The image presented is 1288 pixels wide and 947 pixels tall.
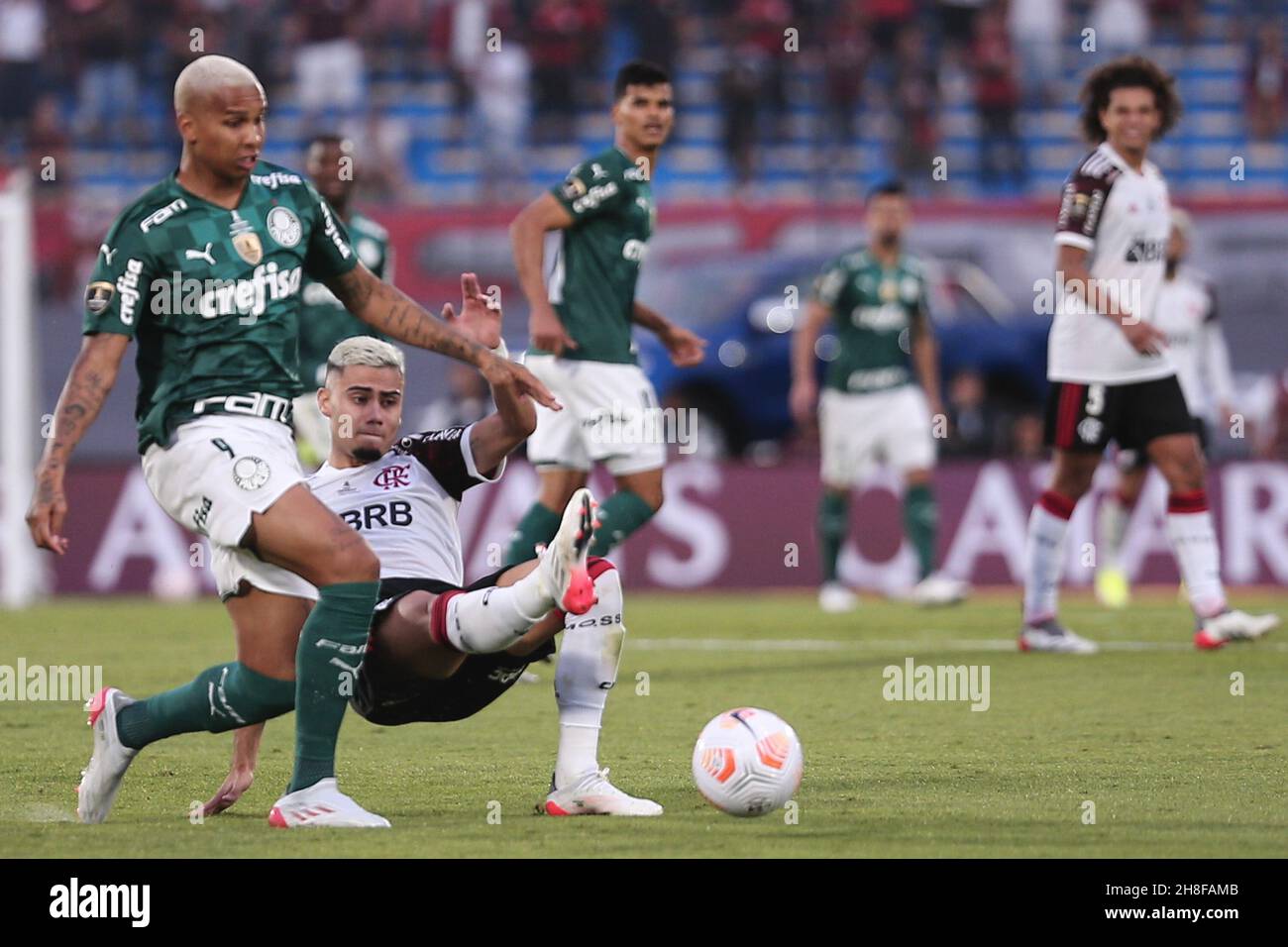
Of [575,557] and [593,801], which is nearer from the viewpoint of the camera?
[575,557]

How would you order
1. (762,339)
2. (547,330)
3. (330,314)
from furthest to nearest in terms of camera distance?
(762,339) → (330,314) → (547,330)

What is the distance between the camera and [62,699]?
356 inches

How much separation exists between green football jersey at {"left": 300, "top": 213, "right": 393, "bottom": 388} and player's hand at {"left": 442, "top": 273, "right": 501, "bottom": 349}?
168 inches

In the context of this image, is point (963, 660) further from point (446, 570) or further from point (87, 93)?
point (87, 93)

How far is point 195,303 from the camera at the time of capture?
18.8 feet

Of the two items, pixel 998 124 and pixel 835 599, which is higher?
pixel 998 124

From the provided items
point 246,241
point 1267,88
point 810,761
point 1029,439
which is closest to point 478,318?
point 246,241

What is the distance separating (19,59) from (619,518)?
15217 millimetres

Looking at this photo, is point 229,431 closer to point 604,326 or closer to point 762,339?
point 604,326

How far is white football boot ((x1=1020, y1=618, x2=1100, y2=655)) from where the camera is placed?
10273mm

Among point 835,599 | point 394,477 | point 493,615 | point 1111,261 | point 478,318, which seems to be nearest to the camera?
point 493,615

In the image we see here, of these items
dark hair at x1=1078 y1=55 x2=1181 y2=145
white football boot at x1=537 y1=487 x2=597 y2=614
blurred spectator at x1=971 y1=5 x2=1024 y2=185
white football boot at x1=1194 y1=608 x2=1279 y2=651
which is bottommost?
white football boot at x1=1194 y1=608 x2=1279 y2=651

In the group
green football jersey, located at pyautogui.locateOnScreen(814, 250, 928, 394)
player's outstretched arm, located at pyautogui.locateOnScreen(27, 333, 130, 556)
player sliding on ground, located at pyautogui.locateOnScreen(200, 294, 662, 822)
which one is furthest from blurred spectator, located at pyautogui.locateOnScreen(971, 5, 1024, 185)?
player's outstretched arm, located at pyautogui.locateOnScreen(27, 333, 130, 556)

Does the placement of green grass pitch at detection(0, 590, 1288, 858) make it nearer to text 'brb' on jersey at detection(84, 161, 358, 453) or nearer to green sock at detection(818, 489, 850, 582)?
text 'brb' on jersey at detection(84, 161, 358, 453)
